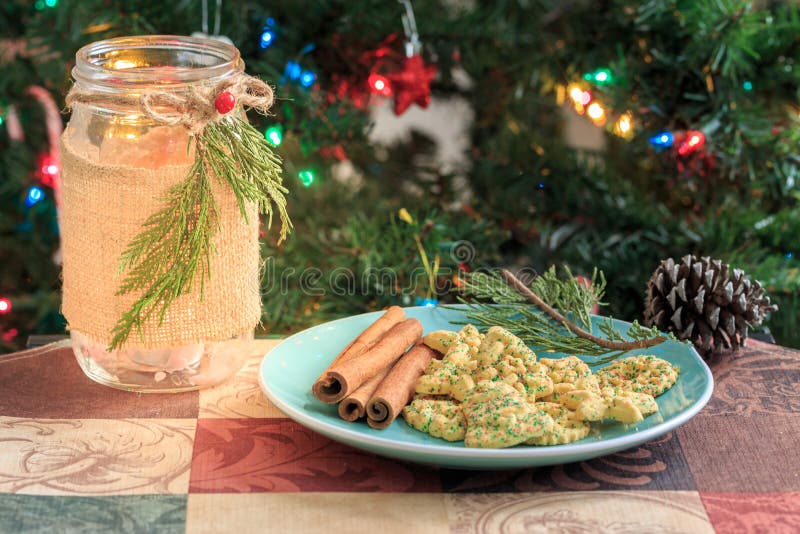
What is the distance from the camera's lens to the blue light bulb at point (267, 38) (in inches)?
47.1

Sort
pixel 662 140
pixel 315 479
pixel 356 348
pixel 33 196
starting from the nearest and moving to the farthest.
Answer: pixel 315 479 → pixel 356 348 → pixel 662 140 → pixel 33 196

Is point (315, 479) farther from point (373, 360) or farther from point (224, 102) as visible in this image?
point (224, 102)

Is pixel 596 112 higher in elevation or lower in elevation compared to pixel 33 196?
higher

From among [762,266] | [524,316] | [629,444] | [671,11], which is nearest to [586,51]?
[671,11]

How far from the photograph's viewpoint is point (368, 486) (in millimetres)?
644

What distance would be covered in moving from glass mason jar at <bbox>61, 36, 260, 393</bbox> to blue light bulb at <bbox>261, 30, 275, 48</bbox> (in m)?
0.43

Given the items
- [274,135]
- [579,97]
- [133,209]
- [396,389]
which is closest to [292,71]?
[274,135]

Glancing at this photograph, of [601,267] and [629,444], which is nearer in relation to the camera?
[629,444]

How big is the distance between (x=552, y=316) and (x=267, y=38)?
0.59m

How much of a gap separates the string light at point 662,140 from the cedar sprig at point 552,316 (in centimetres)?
41

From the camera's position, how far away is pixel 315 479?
2.15 feet

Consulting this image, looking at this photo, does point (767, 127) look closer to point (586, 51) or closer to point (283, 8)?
point (586, 51)

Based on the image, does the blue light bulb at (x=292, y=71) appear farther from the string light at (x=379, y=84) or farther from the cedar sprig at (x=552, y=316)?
the cedar sprig at (x=552, y=316)

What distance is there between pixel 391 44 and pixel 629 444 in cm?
78
